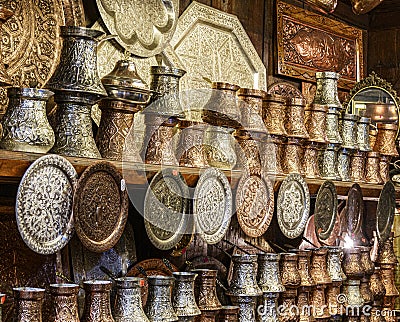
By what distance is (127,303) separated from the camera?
7.43 feet

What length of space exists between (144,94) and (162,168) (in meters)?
0.25

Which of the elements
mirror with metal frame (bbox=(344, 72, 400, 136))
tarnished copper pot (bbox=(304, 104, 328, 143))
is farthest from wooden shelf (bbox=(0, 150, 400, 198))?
mirror with metal frame (bbox=(344, 72, 400, 136))

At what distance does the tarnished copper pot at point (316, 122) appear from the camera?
11.3 feet

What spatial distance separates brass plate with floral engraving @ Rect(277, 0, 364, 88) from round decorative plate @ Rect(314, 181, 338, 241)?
0.75m

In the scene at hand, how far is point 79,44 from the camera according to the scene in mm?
2305

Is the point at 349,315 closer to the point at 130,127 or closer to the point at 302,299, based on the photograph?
the point at 302,299

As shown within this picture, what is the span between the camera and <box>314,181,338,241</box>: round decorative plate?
11.3 feet

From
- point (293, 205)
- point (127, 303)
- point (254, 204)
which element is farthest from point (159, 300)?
point (293, 205)

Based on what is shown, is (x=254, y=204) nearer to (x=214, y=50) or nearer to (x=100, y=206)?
(x=214, y=50)

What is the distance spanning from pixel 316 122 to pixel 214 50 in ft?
1.84

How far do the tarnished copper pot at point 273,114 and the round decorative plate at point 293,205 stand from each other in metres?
0.20

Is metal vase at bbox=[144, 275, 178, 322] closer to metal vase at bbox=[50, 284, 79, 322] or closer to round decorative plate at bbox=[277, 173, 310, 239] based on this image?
metal vase at bbox=[50, 284, 79, 322]

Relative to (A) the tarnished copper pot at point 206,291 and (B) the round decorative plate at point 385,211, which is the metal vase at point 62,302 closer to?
(A) the tarnished copper pot at point 206,291

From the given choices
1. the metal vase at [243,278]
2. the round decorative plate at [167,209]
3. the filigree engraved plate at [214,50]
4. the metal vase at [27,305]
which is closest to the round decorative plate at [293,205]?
the metal vase at [243,278]
